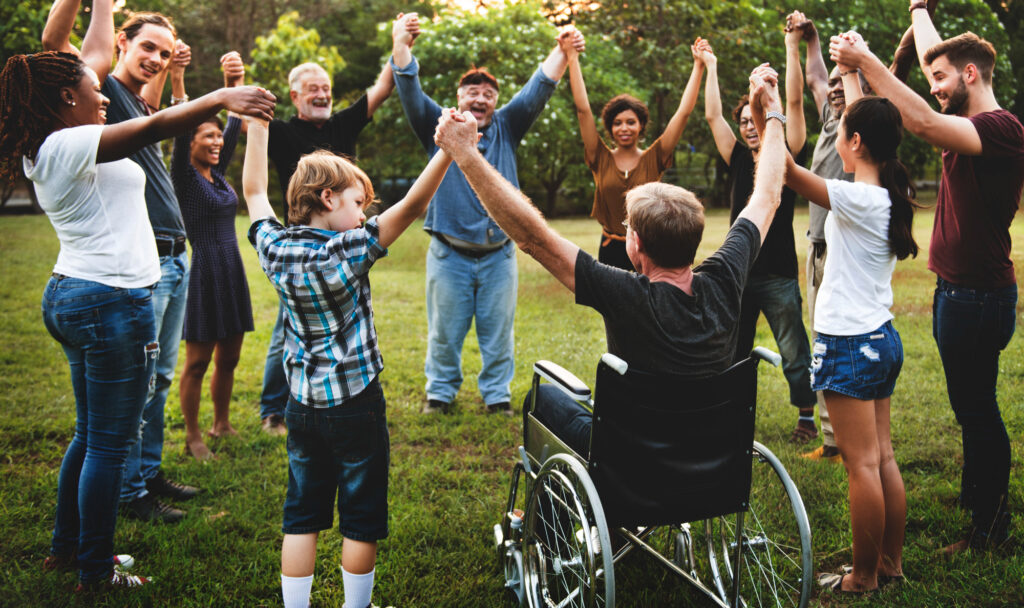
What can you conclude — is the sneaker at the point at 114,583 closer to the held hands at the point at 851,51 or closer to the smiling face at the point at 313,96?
the smiling face at the point at 313,96

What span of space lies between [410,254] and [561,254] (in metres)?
13.2

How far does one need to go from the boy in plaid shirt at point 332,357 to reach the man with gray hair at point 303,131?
2003 mm

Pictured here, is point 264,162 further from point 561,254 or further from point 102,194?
point 561,254

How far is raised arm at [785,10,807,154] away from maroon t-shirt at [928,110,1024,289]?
32.4 inches

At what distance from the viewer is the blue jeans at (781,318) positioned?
13.7 ft

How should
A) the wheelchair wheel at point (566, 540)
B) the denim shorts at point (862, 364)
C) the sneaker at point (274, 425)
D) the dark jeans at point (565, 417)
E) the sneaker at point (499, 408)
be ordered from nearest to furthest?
the wheelchair wheel at point (566, 540), the dark jeans at point (565, 417), the denim shorts at point (862, 364), the sneaker at point (274, 425), the sneaker at point (499, 408)

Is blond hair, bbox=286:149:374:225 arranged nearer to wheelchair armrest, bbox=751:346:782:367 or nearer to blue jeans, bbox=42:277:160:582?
blue jeans, bbox=42:277:160:582

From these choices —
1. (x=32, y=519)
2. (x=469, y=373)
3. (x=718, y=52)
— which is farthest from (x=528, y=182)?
(x=32, y=519)

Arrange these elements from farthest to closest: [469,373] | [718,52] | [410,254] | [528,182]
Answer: [528,182] → [718,52] → [410,254] → [469,373]

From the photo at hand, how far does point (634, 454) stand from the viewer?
85.7 inches

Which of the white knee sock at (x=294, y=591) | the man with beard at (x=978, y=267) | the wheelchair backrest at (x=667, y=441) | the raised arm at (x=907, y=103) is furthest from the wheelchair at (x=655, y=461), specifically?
the man with beard at (x=978, y=267)

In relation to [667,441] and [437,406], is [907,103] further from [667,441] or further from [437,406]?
[437,406]

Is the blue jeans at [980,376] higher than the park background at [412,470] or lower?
higher

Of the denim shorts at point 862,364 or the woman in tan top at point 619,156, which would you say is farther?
the woman in tan top at point 619,156
